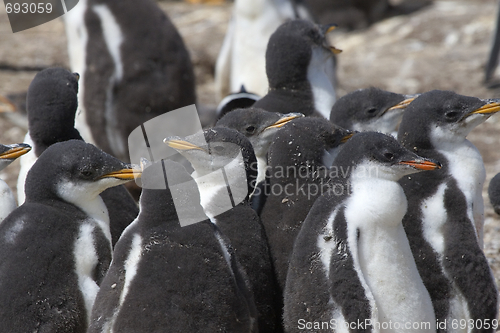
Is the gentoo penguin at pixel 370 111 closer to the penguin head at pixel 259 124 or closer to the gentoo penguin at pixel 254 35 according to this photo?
the penguin head at pixel 259 124

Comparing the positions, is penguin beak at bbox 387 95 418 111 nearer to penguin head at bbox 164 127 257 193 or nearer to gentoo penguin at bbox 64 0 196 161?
penguin head at bbox 164 127 257 193

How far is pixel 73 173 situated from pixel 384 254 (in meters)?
1.29

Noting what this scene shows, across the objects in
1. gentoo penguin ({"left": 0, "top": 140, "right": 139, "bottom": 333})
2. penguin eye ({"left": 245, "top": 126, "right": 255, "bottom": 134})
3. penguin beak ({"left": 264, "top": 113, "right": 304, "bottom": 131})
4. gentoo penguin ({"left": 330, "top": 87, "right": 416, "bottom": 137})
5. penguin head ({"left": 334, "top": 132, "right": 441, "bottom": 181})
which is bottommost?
gentoo penguin ({"left": 330, "top": 87, "right": 416, "bottom": 137})

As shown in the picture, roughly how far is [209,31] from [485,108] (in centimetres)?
709

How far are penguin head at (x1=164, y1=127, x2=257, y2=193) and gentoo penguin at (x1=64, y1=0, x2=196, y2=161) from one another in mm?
2463

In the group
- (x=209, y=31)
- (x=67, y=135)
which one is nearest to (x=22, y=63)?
(x=209, y=31)

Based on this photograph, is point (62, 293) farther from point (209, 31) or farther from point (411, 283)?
point (209, 31)

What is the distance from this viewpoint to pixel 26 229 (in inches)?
104

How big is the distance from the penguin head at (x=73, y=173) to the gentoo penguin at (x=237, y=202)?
1.08 feet

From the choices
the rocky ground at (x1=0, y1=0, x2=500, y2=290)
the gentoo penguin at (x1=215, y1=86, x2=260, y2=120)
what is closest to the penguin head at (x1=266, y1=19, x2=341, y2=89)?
the gentoo penguin at (x1=215, y1=86, x2=260, y2=120)

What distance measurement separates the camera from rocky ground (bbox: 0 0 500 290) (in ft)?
26.0

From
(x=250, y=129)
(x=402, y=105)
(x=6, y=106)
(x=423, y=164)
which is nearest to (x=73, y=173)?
(x=250, y=129)

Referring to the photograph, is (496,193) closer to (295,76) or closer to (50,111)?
(295,76)

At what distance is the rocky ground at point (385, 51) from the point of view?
7930 millimetres
